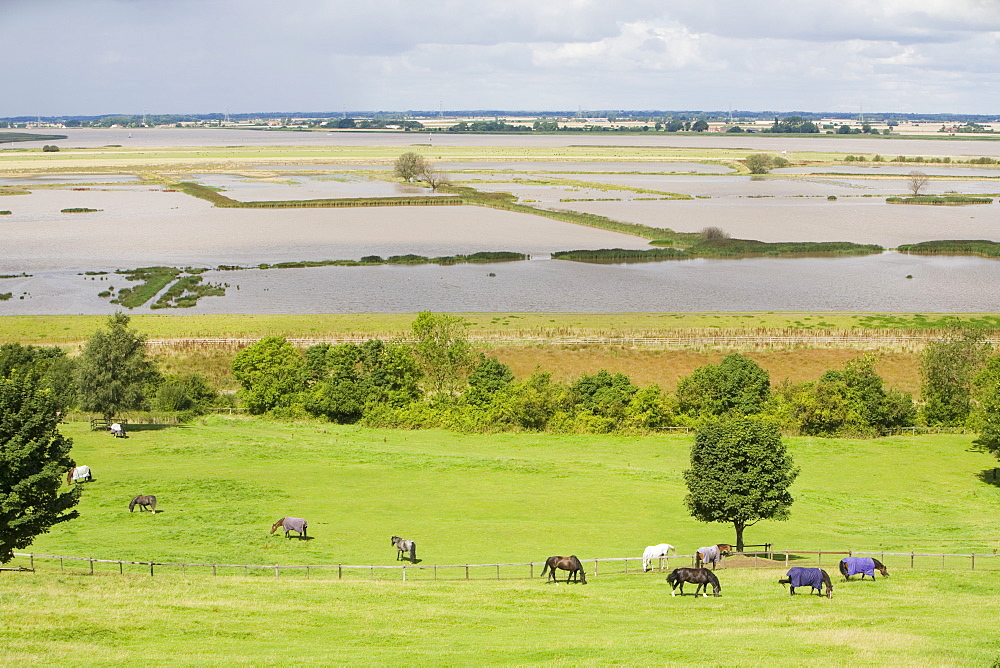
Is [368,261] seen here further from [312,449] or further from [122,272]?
[312,449]

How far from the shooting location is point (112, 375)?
47625 millimetres

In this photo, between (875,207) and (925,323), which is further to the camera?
(875,207)

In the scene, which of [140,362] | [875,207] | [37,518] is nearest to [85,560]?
[37,518]

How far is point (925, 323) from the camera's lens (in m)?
70.6

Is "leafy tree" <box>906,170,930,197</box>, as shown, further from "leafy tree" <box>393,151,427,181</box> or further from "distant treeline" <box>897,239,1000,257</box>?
"leafy tree" <box>393,151,427,181</box>

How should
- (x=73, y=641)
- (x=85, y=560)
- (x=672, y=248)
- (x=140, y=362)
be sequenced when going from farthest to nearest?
1. (x=672, y=248)
2. (x=140, y=362)
3. (x=85, y=560)
4. (x=73, y=641)

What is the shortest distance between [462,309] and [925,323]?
33182mm

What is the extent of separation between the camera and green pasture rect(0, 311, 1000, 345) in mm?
67188

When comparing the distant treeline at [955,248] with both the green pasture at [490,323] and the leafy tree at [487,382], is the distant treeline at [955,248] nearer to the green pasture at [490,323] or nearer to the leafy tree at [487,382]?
the green pasture at [490,323]

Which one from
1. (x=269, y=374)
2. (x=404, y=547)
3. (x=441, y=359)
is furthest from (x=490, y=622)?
(x=441, y=359)

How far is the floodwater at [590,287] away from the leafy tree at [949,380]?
25598 millimetres

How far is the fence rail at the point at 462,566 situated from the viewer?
83.9 feet

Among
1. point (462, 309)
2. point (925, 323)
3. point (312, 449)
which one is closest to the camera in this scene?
point (312, 449)

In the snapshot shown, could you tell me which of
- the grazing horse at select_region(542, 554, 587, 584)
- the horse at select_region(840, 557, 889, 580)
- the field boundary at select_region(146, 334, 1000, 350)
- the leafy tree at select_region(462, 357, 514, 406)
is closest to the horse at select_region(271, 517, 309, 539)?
the grazing horse at select_region(542, 554, 587, 584)
